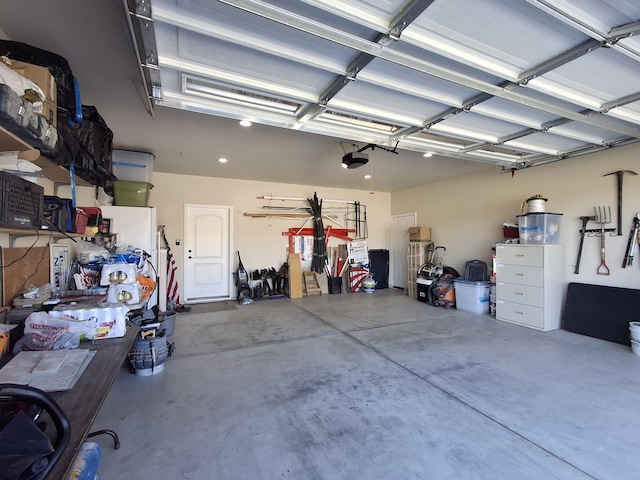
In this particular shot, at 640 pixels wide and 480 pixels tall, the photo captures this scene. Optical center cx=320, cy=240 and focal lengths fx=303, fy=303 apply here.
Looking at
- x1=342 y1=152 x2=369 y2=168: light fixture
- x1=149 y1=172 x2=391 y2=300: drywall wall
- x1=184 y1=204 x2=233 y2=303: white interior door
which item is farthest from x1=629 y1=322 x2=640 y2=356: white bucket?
x1=184 y1=204 x2=233 y2=303: white interior door

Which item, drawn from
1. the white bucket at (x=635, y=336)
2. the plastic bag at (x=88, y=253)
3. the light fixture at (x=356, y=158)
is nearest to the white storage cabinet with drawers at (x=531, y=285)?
the white bucket at (x=635, y=336)

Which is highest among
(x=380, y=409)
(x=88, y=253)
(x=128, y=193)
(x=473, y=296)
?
(x=128, y=193)

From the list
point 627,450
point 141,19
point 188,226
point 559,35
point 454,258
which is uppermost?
point 559,35

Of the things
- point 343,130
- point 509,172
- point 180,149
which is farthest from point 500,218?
point 180,149

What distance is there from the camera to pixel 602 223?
13.7ft

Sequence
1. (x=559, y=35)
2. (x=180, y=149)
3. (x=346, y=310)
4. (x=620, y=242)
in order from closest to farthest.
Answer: (x=559, y=35) → (x=620, y=242) → (x=180, y=149) → (x=346, y=310)

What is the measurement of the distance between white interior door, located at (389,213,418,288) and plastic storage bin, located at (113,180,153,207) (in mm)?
5877

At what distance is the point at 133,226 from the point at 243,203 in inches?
116

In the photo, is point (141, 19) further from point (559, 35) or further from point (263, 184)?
point (263, 184)

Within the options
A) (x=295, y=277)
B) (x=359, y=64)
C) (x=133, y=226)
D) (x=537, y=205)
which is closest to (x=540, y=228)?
(x=537, y=205)

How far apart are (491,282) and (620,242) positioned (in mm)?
1740

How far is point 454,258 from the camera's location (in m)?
6.43

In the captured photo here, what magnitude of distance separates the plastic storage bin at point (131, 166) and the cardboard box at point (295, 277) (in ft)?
11.3

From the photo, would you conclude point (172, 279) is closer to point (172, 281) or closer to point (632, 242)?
point (172, 281)
